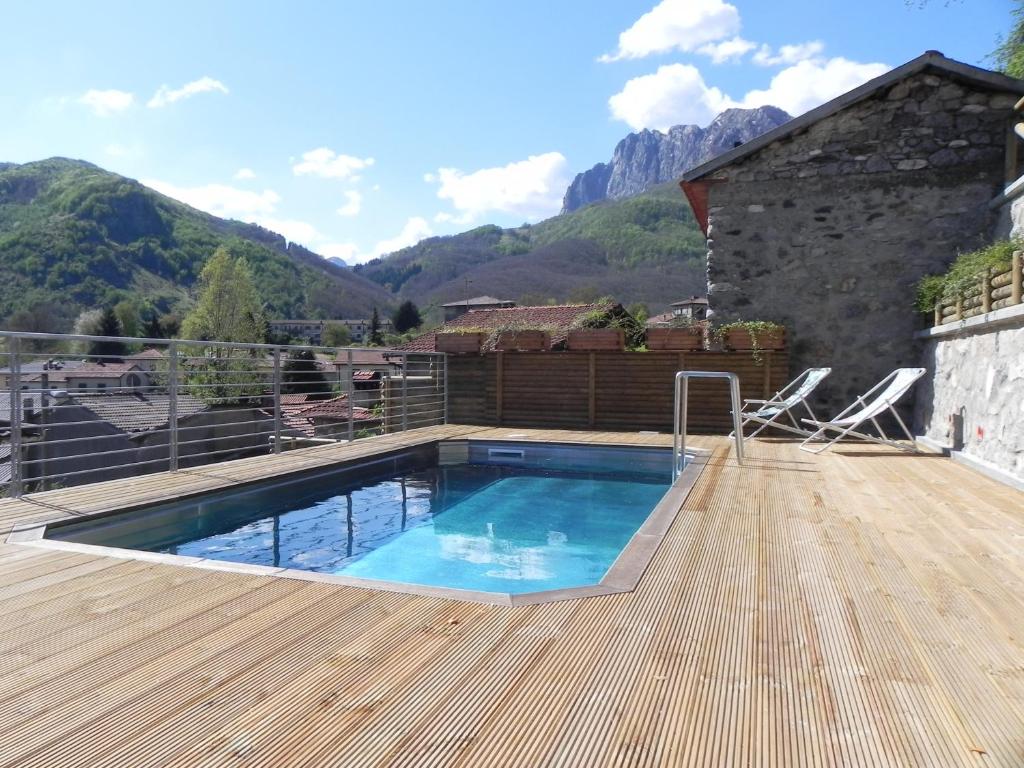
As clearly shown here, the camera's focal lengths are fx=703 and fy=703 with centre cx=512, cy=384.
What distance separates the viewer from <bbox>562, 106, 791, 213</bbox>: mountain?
95.9 meters

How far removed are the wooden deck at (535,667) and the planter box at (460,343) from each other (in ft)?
21.7

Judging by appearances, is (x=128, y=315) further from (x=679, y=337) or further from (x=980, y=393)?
(x=980, y=393)

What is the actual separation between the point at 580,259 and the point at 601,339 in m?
48.4

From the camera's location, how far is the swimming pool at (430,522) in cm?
402

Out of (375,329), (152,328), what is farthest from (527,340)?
(375,329)

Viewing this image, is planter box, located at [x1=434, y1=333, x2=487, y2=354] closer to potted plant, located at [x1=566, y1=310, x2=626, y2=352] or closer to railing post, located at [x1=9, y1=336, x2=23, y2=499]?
potted plant, located at [x1=566, y1=310, x2=626, y2=352]

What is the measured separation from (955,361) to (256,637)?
265 inches

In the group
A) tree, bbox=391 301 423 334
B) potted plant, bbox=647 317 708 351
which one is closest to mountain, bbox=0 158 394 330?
tree, bbox=391 301 423 334

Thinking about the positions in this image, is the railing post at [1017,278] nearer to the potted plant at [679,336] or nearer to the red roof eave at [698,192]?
the potted plant at [679,336]

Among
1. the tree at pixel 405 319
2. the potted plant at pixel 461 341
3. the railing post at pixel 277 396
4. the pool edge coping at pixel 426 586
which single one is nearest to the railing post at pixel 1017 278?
Result: the pool edge coping at pixel 426 586

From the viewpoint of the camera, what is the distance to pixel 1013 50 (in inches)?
372

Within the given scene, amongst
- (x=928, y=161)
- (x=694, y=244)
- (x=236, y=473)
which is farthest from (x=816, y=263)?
(x=694, y=244)

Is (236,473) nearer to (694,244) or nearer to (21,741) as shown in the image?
(21,741)

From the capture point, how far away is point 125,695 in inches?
68.7
